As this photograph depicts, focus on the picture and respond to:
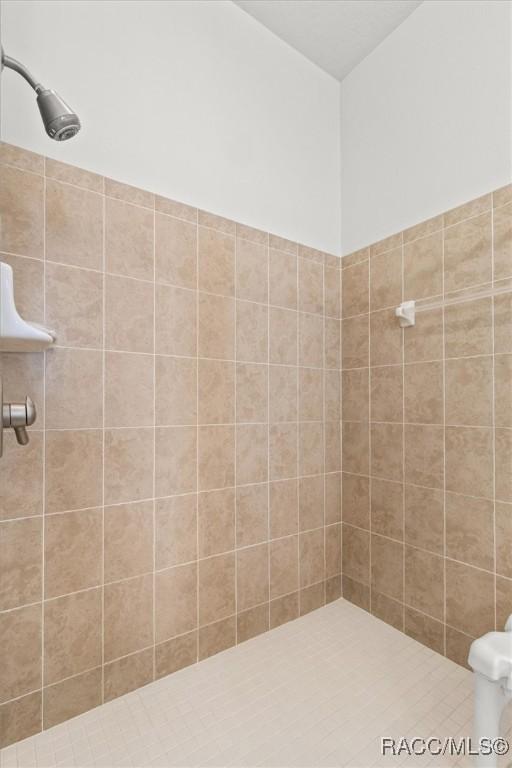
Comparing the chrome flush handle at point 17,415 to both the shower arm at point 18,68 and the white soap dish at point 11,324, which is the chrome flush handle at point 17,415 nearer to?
the white soap dish at point 11,324

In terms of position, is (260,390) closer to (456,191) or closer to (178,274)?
(178,274)

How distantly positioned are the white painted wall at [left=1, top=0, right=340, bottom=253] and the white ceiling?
4cm

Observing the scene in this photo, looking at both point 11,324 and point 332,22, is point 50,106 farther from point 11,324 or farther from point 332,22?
point 332,22

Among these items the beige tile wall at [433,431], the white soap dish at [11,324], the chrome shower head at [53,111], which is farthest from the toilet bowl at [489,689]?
the chrome shower head at [53,111]

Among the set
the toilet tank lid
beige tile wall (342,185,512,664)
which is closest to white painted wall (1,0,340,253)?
beige tile wall (342,185,512,664)

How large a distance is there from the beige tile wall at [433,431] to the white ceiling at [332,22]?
0.80 m

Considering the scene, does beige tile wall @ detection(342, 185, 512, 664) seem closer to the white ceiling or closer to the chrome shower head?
the white ceiling

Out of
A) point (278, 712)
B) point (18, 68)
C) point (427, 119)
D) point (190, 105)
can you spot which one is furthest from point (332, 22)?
point (278, 712)

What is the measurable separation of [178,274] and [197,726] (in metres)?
1.28

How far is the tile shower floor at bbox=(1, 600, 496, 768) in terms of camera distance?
0.96m

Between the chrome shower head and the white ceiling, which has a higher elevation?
the white ceiling

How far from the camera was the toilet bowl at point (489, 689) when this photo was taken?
817mm

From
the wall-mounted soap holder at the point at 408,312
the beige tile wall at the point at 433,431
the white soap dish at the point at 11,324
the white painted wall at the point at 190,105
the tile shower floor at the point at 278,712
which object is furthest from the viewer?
the wall-mounted soap holder at the point at 408,312

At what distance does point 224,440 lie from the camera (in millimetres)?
1364
